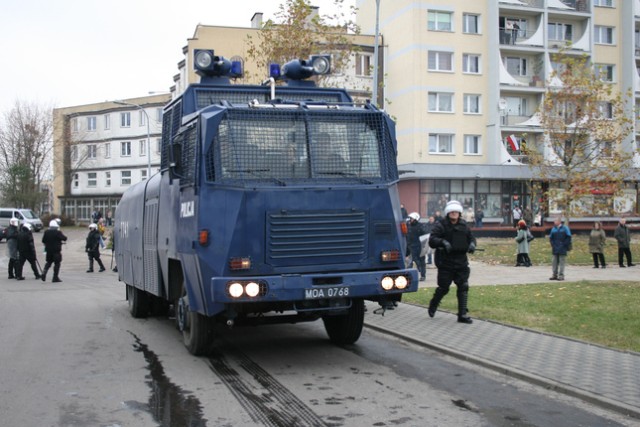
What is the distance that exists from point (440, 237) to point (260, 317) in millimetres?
3683

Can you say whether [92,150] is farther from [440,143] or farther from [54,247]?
[54,247]

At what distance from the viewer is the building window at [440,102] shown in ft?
153

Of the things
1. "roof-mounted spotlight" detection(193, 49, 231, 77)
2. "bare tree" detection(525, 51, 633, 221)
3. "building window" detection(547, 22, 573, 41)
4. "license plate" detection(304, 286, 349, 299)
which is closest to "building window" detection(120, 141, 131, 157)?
"building window" detection(547, 22, 573, 41)

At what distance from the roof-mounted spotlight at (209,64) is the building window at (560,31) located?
45605mm

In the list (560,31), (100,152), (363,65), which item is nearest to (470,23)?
(560,31)

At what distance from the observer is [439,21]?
4684 centimetres

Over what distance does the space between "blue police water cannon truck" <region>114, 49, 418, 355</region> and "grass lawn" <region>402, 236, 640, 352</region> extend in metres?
3.43

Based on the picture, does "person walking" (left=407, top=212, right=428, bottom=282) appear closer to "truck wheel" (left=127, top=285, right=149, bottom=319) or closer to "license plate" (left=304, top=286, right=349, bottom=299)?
"truck wheel" (left=127, top=285, right=149, bottom=319)

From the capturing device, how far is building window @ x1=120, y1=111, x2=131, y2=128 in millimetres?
73125

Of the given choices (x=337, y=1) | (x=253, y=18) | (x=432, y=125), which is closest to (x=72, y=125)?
(x=253, y=18)

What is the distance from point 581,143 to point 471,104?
17.5 meters

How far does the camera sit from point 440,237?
1082cm

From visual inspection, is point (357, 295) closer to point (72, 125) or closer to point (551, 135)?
point (551, 135)

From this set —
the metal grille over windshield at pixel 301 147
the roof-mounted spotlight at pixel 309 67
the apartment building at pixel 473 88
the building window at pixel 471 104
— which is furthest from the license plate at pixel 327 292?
the building window at pixel 471 104
